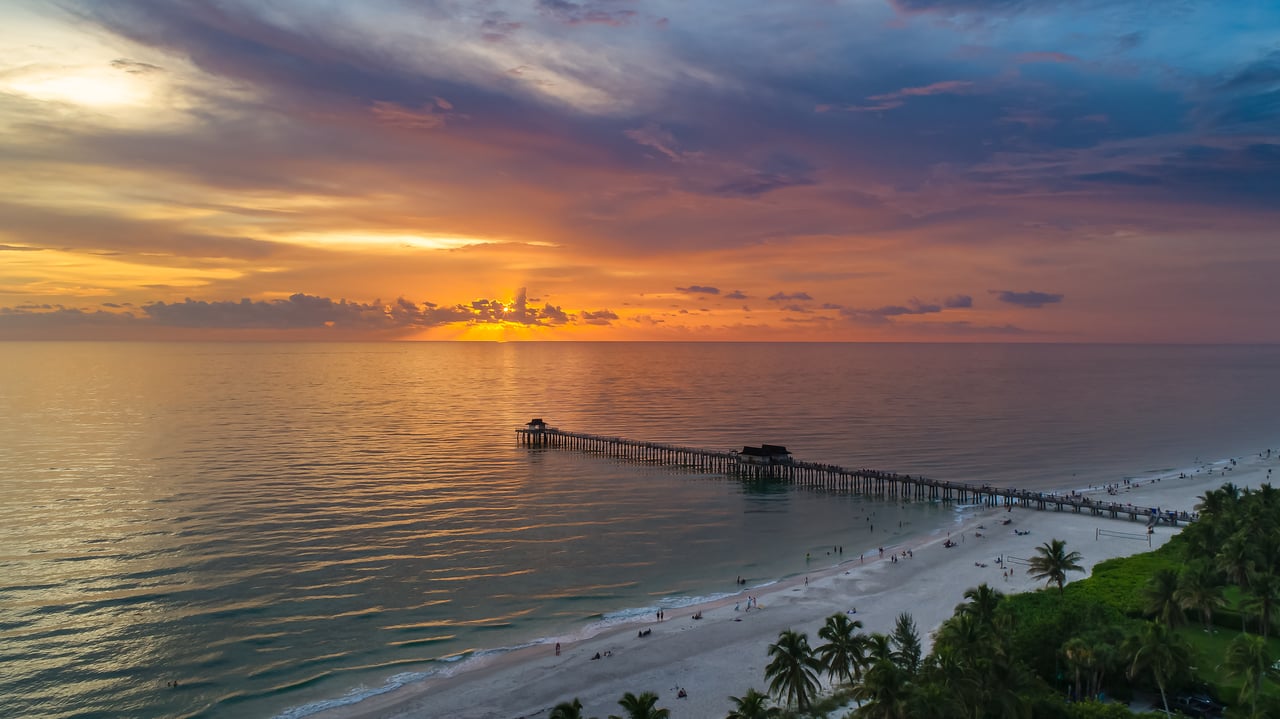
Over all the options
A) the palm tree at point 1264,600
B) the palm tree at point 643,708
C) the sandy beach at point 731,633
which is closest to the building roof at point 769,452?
the sandy beach at point 731,633

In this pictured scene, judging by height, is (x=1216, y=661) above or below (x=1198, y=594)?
below

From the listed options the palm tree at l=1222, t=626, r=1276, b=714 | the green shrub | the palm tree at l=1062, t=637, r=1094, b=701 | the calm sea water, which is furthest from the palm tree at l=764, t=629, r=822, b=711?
the green shrub

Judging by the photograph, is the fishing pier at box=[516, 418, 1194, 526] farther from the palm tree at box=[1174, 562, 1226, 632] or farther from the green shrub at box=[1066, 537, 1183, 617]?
the palm tree at box=[1174, 562, 1226, 632]

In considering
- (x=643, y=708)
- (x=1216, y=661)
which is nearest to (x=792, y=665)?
(x=643, y=708)

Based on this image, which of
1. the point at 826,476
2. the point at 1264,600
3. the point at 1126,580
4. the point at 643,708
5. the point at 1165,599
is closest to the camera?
the point at 643,708

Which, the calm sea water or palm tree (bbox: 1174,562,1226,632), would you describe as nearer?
palm tree (bbox: 1174,562,1226,632)

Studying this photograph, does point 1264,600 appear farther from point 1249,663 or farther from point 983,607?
point 983,607

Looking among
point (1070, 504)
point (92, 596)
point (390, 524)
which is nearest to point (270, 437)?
point (390, 524)

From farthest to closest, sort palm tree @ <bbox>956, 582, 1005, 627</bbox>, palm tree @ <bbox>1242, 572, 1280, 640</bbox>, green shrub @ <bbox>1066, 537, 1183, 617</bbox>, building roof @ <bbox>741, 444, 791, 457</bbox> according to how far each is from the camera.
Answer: building roof @ <bbox>741, 444, 791, 457</bbox> → green shrub @ <bbox>1066, 537, 1183, 617</bbox> → palm tree @ <bbox>1242, 572, 1280, 640</bbox> → palm tree @ <bbox>956, 582, 1005, 627</bbox>
